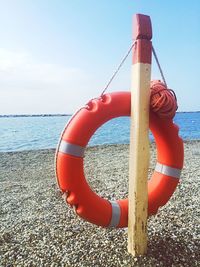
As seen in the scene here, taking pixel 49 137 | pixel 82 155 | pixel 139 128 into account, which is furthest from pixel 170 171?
pixel 49 137

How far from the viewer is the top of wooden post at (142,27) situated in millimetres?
2576

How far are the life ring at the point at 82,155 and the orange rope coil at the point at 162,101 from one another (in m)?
0.14

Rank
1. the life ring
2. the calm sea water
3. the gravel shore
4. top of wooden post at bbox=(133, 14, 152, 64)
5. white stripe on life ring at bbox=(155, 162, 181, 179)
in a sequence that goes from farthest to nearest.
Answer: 1. the calm sea water
2. white stripe on life ring at bbox=(155, 162, 181, 179)
3. the gravel shore
4. the life ring
5. top of wooden post at bbox=(133, 14, 152, 64)

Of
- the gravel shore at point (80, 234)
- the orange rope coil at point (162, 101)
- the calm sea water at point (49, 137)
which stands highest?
the orange rope coil at point (162, 101)

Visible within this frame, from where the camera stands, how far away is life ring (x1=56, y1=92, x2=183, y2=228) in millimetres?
2676

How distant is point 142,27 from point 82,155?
1.26m

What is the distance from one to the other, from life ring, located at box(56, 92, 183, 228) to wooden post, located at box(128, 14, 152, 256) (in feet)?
0.59

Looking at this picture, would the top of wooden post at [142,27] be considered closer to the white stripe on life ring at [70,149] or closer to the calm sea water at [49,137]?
the white stripe on life ring at [70,149]

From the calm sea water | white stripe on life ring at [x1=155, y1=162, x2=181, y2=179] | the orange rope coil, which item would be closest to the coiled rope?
the orange rope coil

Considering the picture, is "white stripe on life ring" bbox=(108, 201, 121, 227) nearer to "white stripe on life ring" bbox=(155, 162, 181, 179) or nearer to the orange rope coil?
"white stripe on life ring" bbox=(155, 162, 181, 179)

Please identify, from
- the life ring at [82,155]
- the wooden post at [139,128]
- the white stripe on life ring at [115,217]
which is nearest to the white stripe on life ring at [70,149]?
the life ring at [82,155]

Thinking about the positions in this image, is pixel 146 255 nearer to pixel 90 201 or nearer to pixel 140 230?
pixel 140 230

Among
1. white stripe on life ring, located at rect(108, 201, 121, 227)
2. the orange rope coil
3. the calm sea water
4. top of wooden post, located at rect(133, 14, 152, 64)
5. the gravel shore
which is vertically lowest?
the calm sea water

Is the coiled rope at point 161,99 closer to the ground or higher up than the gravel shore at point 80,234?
higher up
